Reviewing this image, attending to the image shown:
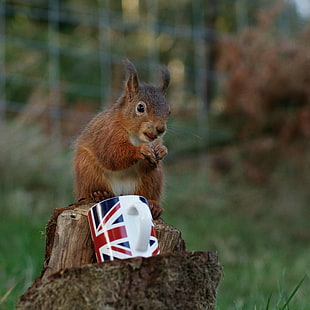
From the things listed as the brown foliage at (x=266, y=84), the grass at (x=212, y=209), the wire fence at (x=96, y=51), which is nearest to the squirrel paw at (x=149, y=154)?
the grass at (x=212, y=209)

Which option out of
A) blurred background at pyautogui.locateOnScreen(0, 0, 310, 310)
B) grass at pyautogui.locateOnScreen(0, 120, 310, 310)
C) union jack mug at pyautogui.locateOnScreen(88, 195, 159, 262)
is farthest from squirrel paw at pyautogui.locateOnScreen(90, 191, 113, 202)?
grass at pyautogui.locateOnScreen(0, 120, 310, 310)

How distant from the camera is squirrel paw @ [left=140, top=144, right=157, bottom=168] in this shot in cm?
207

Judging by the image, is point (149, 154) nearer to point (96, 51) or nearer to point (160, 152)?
point (160, 152)

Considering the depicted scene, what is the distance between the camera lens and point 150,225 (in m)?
1.58

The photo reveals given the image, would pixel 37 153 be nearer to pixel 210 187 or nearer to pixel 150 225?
pixel 210 187

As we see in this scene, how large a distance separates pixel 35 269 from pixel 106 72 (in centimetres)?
634

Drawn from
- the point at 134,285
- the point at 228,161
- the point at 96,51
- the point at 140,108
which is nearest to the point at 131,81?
the point at 140,108

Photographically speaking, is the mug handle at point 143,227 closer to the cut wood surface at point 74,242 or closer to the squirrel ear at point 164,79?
the cut wood surface at point 74,242

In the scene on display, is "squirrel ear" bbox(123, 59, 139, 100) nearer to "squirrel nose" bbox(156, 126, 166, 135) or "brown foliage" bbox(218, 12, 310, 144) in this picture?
"squirrel nose" bbox(156, 126, 166, 135)

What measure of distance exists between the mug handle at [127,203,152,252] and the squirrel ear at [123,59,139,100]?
835 millimetres

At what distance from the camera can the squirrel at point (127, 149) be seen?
90.6 inches

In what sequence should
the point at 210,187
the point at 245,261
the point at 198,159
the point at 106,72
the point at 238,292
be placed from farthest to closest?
the point at 106,72, the point at 198,159, the point at 210,187, the point at 245,261, the point at 238,292

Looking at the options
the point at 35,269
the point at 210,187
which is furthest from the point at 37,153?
the point at 35,269

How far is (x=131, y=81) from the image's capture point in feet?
8.02
